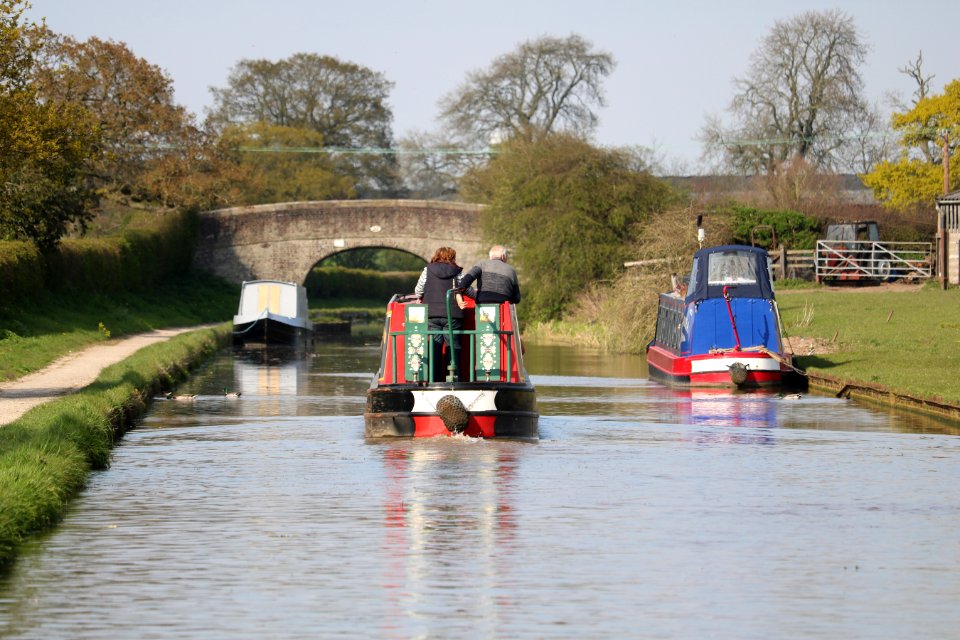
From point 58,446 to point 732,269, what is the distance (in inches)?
550

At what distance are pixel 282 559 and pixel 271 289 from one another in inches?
1237

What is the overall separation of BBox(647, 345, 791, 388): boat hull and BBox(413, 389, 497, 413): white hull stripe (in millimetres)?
8013

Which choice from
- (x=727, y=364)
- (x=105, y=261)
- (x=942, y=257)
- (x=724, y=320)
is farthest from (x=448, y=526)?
(x=942, y=257)

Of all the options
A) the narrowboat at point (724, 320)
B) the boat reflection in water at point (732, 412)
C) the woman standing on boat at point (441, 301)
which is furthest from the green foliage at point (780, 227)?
the woman standing on boat at point (441, 301)

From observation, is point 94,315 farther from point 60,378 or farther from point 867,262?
point 867,262

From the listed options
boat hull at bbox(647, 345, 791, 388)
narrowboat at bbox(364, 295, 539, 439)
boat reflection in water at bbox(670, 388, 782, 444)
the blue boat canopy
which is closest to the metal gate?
the blue boat canopy

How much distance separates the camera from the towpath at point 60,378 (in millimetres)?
15992

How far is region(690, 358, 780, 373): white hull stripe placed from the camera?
22016 mm

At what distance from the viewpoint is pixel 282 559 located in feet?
29.9

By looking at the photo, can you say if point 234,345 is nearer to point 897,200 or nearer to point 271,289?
point 271,289

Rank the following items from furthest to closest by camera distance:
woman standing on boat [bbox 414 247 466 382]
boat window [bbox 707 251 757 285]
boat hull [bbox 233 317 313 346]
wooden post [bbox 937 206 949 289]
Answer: wooden post [bbox 937 206 949 289] < boat hull [bbox 233 317 313 346] < boat window [bbox 707 251 757 285] < woman standing on boat [bbox 414 247 466 382]

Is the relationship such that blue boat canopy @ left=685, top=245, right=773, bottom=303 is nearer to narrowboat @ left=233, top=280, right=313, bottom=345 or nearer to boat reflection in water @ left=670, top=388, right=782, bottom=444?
boat reflection in water @ left=670, top=388, right=782, bottom=444

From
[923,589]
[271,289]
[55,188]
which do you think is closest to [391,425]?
[923,589]

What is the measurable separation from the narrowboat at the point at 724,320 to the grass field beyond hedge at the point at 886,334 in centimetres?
103
